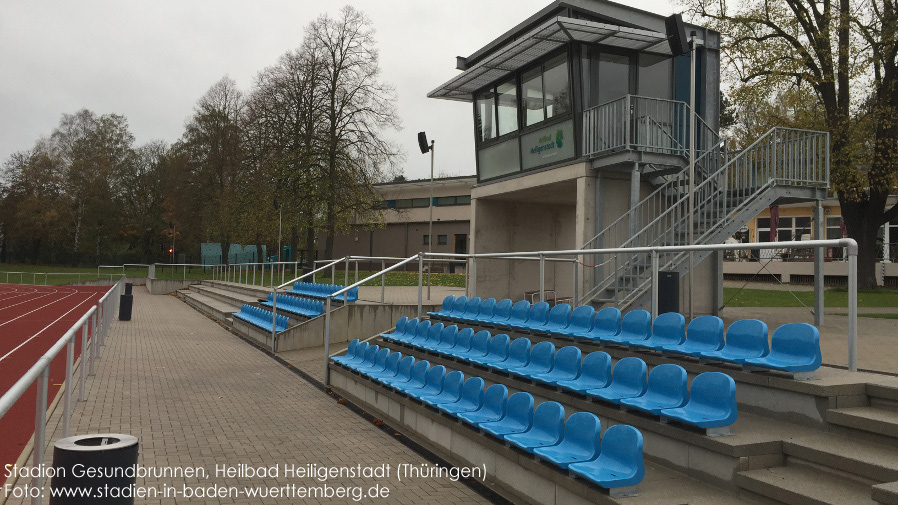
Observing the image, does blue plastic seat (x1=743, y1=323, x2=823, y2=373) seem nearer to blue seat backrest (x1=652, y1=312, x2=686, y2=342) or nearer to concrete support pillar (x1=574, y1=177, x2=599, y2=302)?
blue seat backrest (x1=652, y1=312, x2=686, y2=342)

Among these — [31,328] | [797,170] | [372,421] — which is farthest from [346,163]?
[372,421]

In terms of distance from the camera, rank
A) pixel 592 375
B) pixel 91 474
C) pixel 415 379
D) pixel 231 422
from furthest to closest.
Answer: pixel 415 379, pixel 231 422, pixel 592 375, pixel 91 474

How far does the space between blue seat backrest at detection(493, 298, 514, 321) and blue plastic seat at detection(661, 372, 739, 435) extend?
15.5ft

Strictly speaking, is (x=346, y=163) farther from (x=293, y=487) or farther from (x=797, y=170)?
(x=293, y=487)

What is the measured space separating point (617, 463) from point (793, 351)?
6.41ft

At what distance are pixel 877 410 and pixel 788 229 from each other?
39.4 m

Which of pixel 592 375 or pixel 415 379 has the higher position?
pixel 592 375

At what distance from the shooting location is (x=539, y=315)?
909 centimetres

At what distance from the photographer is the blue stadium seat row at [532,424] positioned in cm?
455

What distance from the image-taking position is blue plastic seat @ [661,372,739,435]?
15.8ft

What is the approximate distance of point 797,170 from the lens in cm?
1273

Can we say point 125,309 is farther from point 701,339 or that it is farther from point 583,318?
point 701,339

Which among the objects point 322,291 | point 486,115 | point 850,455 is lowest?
point 850,455

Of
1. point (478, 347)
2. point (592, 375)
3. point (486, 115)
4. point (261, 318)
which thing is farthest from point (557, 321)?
point (261, 318)
